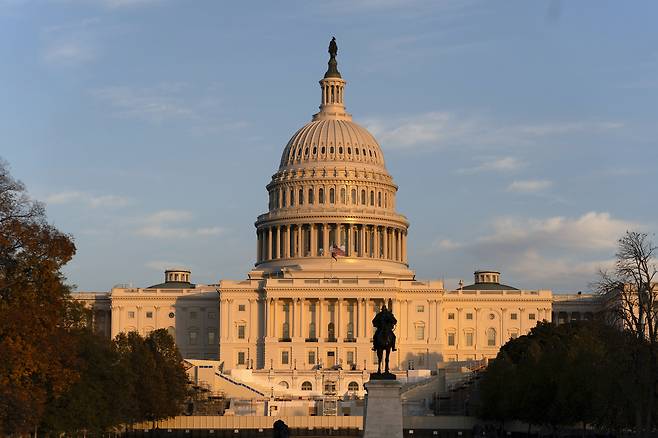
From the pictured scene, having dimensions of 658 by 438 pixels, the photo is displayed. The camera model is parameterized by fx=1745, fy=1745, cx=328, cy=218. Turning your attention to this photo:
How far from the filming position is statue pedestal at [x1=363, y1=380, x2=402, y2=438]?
7844 cm

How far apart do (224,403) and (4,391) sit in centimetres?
9364

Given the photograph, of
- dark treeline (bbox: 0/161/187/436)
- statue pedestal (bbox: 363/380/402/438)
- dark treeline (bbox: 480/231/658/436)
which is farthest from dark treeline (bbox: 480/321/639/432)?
dark treeline (bbox: 0/161/187/436)

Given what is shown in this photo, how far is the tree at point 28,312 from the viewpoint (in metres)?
82.8

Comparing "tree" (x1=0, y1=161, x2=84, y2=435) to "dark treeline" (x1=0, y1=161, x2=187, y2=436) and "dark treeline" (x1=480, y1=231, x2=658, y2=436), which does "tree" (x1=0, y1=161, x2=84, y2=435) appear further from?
"dark treeline" (x1=480, y1=231, x2=658, y2=436)

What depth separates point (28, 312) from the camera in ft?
274

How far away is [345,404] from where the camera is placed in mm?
174125

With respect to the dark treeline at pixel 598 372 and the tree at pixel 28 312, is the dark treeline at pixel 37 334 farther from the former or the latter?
the dark treeline at pixel 598 372

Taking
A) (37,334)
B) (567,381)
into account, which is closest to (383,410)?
(37,334)

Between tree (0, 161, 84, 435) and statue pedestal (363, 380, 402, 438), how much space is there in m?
16.6

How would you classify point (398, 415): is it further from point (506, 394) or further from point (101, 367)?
point (506, 394)

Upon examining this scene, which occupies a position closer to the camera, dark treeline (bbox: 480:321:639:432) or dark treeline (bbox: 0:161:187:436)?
dark treeline (bbox: 0:161:187:436)

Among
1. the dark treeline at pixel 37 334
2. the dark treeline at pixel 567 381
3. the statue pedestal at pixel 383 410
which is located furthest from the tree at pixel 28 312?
the dark treeline at pixel 567 381

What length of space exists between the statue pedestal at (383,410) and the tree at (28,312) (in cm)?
1662

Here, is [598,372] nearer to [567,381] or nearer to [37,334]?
[567,381]
